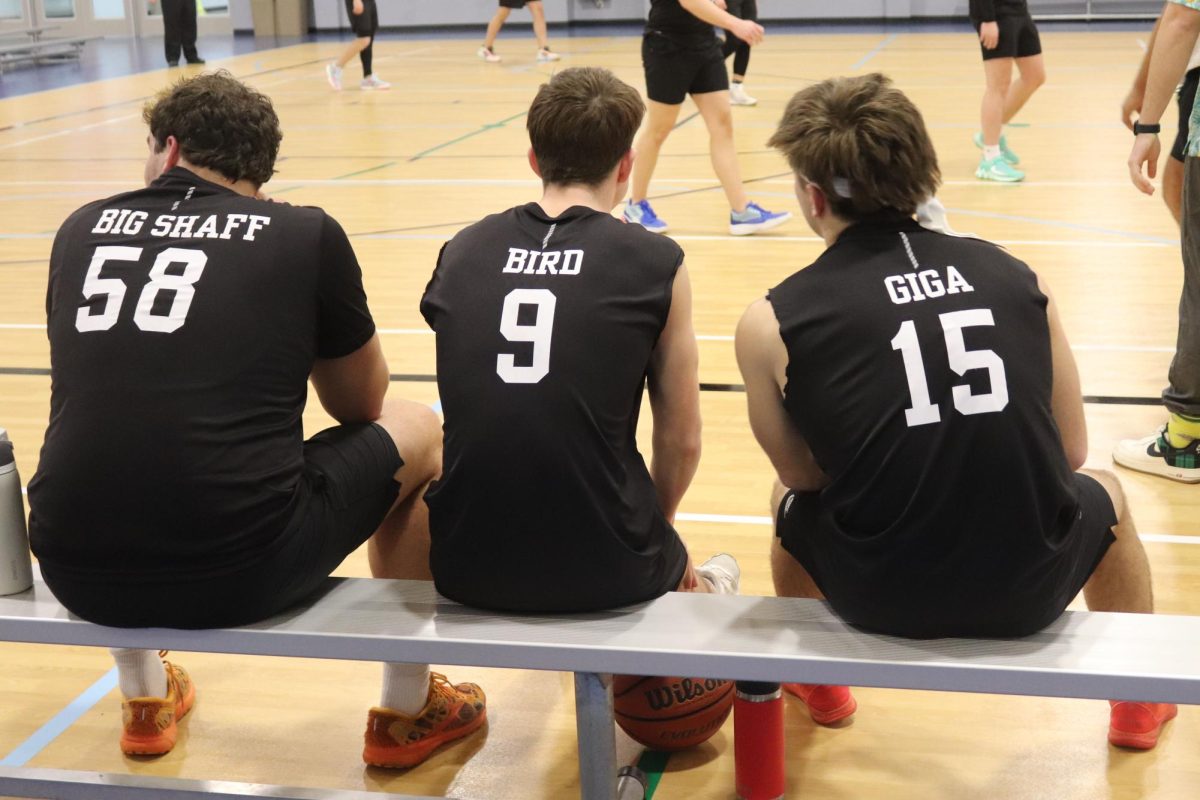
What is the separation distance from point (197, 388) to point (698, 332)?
3.10 m

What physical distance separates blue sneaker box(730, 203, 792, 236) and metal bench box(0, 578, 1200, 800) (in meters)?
4.45

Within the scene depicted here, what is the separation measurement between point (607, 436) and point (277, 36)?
1947 centimetres

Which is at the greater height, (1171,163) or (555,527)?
(1171,163)

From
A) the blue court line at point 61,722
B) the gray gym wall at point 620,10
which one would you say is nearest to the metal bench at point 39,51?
the gray gym wall at point 620,10

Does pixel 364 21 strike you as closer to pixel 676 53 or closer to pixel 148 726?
pixel 676 53

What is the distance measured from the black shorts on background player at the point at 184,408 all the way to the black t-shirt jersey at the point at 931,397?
0.80 m

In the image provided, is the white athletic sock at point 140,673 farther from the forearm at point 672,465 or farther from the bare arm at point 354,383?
the forearm at point 672,465

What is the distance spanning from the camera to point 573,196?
7.52 feet

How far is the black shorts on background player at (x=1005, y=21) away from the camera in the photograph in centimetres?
708

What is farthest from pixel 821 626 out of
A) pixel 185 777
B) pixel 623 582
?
pixel 185 777

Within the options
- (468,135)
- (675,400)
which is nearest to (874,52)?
(468,135)

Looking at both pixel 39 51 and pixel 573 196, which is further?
pixel 39 51

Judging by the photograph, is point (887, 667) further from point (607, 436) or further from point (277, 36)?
point (277, 36)

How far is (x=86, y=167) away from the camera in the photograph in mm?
9117
